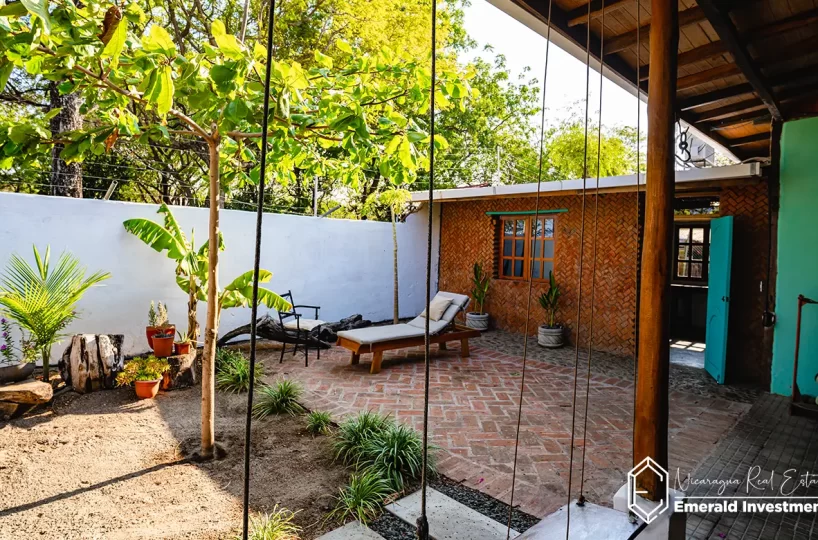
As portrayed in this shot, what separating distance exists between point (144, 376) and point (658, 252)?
17.1ft

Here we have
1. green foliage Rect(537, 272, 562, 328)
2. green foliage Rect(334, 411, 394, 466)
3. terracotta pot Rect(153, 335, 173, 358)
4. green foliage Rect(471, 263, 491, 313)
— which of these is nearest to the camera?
green foliage Rect(334, 411, 394, 466)

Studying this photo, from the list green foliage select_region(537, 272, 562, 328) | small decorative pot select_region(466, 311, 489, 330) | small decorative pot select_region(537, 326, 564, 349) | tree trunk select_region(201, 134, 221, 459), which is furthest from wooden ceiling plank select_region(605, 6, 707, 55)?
small decorative pot select_region(466, 311, 489, 330)

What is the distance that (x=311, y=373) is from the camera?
603cm

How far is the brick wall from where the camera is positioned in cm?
616

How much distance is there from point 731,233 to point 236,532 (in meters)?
6.43

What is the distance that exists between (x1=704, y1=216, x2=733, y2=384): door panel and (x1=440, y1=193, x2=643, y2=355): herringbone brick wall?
1236mm

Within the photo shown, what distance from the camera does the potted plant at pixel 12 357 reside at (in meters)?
4.50

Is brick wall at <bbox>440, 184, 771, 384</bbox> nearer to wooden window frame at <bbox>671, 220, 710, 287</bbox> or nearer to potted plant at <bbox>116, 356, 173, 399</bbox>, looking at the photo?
wooden window frame at <bbox>671, 220, 710, 287</bbox>

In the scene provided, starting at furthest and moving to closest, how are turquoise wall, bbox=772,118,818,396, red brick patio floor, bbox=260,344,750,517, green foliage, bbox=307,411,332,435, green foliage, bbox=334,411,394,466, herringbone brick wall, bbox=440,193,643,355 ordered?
1. herringbone brick wall, bbox=440,193,643,355
2. turquoise wall, bbox=772,118,818,396
3. green foliage, bbox=307,411,332,435
4. green foliage, bbox=334,411,394,466
5. red brick patio floor, bbox=260,344,750,517

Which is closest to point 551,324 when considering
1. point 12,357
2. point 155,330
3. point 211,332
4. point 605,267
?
point 605,267

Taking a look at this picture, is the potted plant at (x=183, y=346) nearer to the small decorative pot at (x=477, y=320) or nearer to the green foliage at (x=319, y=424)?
the green foliage at (x=319, y=424)

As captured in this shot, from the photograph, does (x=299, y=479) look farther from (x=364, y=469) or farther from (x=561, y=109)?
(x=561, y=109)

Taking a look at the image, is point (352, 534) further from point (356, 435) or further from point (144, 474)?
point (144, 474)

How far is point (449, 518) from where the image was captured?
2.79 metres
